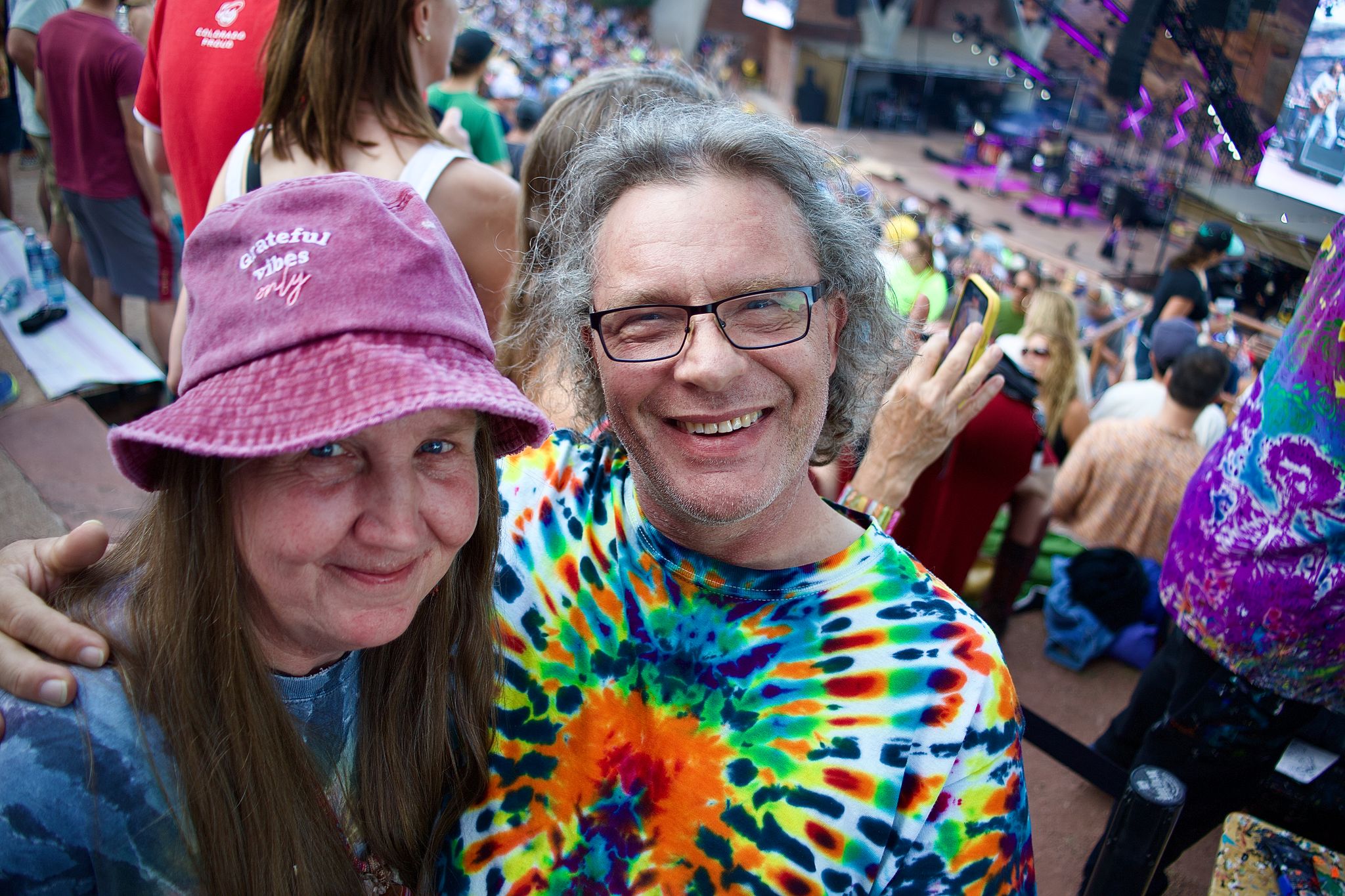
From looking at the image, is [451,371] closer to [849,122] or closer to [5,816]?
[5,816]

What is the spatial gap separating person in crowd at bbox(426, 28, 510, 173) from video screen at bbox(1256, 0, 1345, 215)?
2.90 m

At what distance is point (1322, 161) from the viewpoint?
2.71 meters

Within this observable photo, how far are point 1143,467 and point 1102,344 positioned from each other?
4.80 metres

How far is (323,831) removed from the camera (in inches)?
46.1

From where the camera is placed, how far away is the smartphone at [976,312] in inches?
82.2

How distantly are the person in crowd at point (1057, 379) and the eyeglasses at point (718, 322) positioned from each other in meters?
3.45

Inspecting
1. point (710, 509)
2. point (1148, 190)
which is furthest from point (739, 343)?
point (1148, 190)

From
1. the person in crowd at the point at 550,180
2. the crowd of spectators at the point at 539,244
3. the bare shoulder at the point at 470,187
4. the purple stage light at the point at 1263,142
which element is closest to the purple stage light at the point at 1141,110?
the crowd of spectators at the point at 539,244

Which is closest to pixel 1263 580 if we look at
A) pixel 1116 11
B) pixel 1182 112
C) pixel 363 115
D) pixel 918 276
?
pixel 363 115

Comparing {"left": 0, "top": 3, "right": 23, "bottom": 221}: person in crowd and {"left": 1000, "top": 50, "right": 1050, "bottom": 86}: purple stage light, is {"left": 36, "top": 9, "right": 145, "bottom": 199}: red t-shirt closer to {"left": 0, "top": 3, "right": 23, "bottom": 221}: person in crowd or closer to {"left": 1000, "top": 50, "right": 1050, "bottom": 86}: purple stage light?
{"left": 0, "top": 3, "right": 23, "bottom": 221}: person in crowd

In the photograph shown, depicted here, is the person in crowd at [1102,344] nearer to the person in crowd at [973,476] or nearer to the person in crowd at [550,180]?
the person in crowd at [973,476]

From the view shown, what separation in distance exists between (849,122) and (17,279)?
30.3 m

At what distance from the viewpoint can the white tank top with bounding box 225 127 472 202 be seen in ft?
6.67

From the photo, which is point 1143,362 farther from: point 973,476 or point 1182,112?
point 973,476
